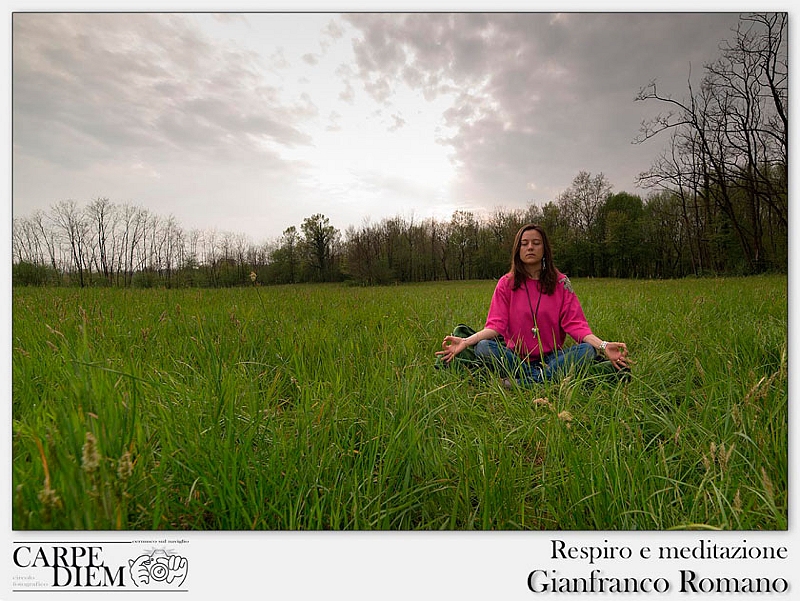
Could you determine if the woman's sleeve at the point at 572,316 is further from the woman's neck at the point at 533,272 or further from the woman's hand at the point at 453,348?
the woman's hand at the point at 453,348

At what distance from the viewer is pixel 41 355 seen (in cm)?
173

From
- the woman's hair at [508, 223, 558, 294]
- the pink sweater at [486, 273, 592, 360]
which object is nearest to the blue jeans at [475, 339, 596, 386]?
the pink sweater at [486, 273, 592, 360]

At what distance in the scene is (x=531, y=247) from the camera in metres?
2.57

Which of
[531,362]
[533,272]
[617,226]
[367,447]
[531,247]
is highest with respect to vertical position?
[617,226]

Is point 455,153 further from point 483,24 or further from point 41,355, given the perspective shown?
point 41,355

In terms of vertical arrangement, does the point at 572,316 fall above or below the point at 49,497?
above

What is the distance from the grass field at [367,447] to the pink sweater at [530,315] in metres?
0.56

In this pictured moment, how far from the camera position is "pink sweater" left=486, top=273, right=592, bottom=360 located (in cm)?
262

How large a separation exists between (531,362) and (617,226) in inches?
73.3
